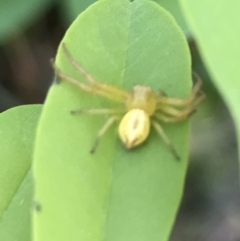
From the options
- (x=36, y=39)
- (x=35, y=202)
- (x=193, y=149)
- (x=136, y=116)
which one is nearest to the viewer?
(x=35, y=202)

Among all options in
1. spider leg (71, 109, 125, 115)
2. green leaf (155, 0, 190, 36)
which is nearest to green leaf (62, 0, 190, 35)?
green leaf (155, 0, 190, 36)

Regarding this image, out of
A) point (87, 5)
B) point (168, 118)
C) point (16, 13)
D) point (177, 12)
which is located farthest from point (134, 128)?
point (16, 13)

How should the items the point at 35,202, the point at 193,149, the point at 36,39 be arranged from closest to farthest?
the point at 35,202
the point at 193,149
the point at 36,39

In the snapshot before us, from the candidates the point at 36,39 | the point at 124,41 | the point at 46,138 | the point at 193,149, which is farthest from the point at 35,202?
the point at 36,39

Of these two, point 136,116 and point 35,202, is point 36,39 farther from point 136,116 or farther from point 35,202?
point 35,202

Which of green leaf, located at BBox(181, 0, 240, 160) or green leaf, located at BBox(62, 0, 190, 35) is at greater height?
green leaf, located at BBox(181, 0, 240, 160)

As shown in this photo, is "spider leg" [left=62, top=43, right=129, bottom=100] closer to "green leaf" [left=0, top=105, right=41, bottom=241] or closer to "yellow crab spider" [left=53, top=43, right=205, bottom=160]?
"yellow crab spider" [left=53, top=43, right=205, bottom=160]

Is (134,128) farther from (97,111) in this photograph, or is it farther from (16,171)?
(16,171)
